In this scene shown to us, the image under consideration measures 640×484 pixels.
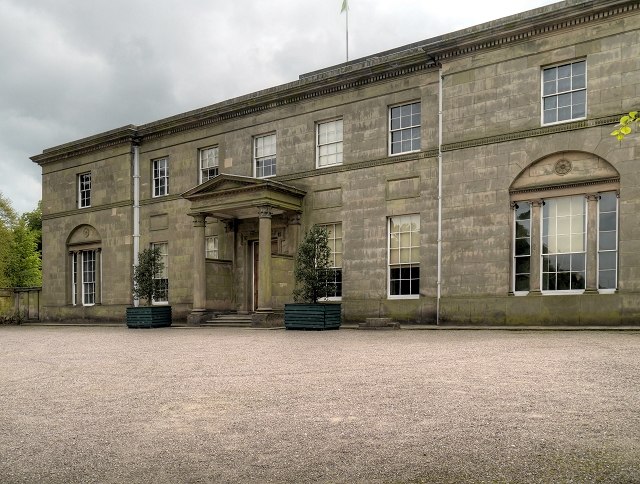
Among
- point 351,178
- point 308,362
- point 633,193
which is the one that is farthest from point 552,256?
point 308,362

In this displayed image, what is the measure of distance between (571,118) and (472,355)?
31.9 ft

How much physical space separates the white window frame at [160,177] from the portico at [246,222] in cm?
429

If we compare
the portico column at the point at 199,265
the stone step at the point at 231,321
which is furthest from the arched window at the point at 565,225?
the portico column at the point at 199,265

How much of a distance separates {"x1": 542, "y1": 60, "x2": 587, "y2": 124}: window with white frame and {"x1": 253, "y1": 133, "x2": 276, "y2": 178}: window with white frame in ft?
34.2

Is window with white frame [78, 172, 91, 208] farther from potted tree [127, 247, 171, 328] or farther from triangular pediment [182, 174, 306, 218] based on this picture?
triangular pediment [182, 174, 306, 218]

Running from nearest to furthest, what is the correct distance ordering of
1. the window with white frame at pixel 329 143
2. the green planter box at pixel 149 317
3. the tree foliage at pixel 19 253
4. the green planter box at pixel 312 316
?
the green planter box at pixel 312 316
the window with white frame at pixel 329 143
the green planter box at pixel 149 317
the tree foliage at pixel 19 253

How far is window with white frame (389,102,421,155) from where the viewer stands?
18969mm

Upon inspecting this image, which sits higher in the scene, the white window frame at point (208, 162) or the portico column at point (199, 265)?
the white window frame at point (208, 162)

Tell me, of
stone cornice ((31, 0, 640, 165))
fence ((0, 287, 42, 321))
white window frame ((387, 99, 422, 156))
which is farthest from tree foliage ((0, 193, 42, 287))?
white window frame ((387, 99, 422, 156))

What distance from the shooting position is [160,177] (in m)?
25.7

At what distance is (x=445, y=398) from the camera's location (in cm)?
596

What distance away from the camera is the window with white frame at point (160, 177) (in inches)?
1001

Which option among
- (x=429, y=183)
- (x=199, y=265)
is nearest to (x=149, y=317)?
(x=199, y=265)

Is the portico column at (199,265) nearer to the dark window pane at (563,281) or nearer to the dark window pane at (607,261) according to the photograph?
the dark window pane at (563,281)
